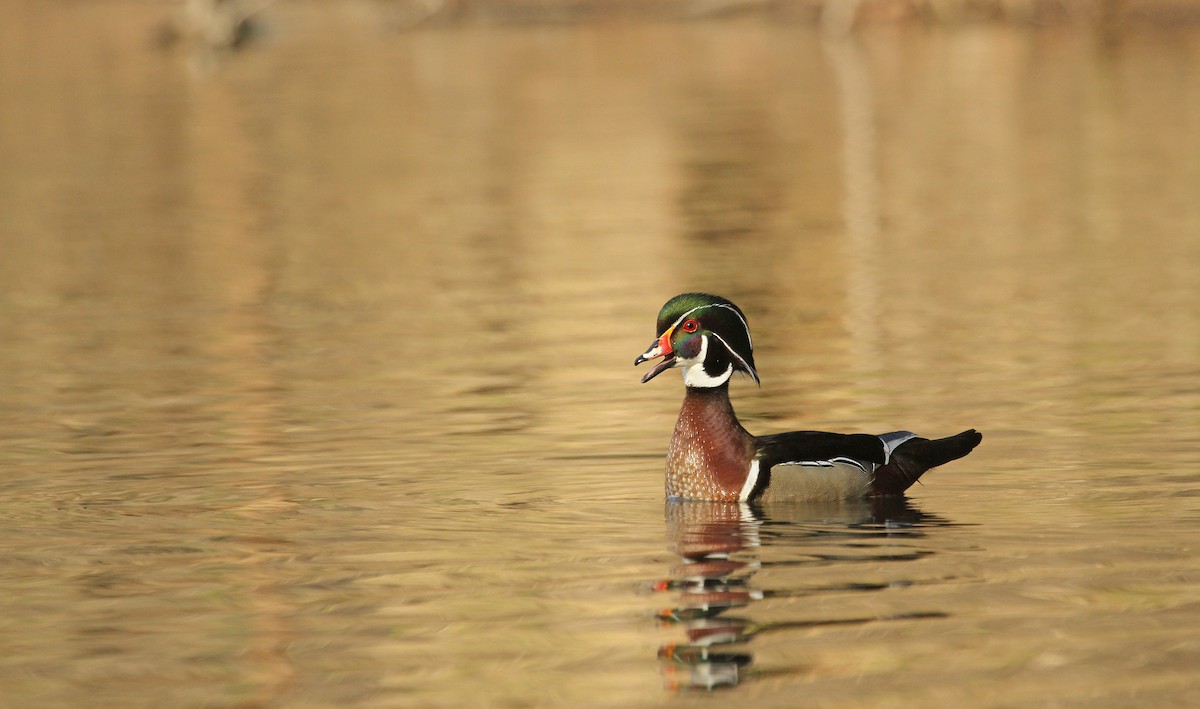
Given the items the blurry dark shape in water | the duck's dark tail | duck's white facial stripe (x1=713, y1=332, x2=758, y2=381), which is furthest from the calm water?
the blurry dark shape in water

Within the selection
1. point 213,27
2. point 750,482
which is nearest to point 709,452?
point 750,482

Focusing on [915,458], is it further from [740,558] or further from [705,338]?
[740,558]

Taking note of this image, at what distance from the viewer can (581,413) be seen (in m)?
14.5

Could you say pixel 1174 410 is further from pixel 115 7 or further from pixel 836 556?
pixel 115 7

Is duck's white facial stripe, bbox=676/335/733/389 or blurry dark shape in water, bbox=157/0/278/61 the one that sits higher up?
blurry dark shape in water, bbox=157/0/278/61

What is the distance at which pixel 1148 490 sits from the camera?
11406 mm

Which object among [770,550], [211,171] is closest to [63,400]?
[770,550]

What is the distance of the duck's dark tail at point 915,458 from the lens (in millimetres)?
11492

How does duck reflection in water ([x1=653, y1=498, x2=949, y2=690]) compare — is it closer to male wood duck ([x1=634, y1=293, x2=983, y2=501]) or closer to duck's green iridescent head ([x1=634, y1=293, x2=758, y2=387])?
male wood duck ([x1=634, y1=293, x2=983, y2=501])

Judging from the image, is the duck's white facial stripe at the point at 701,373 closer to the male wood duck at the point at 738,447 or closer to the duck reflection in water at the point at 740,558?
the male wood duck at the point at 738,447

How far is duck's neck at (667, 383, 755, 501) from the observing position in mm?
11453

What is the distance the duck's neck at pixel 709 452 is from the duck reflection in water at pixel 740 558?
0.08m

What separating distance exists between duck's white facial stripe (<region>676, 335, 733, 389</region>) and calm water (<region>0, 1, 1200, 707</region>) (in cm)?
66

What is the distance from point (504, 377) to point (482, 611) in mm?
6843
